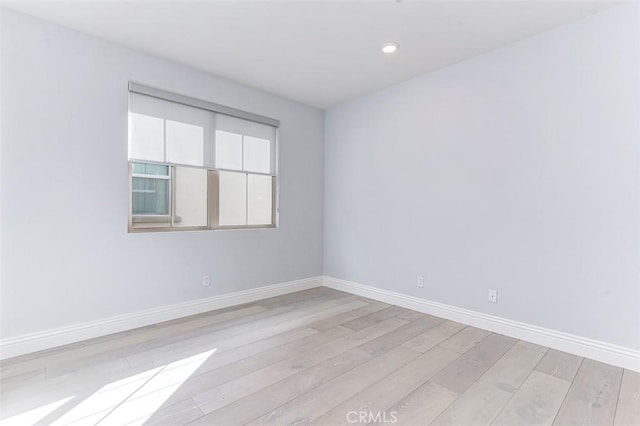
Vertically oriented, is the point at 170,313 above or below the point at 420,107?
below

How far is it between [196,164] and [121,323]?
1.69m

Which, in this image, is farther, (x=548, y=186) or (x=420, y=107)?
(x=420, y=107)

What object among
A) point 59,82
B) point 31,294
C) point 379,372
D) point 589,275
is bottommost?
point 379,372

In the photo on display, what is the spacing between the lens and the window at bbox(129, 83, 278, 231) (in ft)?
9.91

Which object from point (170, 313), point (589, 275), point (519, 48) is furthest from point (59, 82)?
point (589, 275)

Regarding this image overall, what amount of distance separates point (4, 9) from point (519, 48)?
411cm

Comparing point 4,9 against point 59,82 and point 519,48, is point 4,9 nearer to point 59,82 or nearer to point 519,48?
point 59,82

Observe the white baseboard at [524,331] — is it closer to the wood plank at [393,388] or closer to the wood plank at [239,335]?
the wood plank at [239,335]

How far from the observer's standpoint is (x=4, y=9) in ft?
7.61

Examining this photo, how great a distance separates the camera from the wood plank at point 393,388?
5.69 ft

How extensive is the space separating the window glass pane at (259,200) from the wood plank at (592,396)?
10.8 feet

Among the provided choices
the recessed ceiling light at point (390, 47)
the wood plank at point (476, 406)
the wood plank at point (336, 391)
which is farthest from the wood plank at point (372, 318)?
the recessed ceiling light at point (390, 47)

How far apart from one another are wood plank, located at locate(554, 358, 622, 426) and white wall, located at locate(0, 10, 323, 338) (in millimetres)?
3132

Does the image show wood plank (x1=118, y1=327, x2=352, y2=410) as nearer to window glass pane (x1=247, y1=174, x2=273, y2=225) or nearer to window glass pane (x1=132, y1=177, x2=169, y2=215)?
window glass pane (x1=132, y1=177, x2=169, y2=215)
